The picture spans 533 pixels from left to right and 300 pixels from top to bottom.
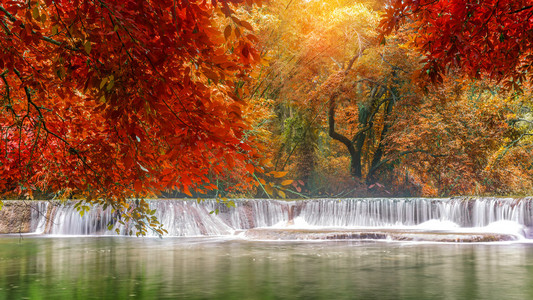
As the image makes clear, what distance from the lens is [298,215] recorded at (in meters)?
26.2

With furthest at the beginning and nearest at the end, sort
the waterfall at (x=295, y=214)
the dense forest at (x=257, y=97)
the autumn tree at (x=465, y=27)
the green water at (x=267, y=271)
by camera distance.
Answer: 1. the waterfall at (x=295, y=214)
2. the green water at (x=267, y=271)
3. the autumn tree at (x=465, y=27)
4. the dense forest at (x=257, y=97)

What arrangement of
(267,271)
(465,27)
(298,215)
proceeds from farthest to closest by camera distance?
(298,215) → (267,271) → (465,27)

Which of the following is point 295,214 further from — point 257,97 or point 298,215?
point 257,97

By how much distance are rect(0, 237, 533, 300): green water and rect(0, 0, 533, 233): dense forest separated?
1803mm

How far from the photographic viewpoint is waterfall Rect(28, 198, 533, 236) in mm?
23266

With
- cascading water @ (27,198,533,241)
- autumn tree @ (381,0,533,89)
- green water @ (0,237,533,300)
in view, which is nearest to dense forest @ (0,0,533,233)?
autumn tree @ (381,0,533,89)

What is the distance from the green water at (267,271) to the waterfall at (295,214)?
423 centimetres

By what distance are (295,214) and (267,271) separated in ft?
42.9

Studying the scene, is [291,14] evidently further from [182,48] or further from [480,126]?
[182,48]

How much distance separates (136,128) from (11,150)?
473cm

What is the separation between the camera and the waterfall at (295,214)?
2327 centimetres

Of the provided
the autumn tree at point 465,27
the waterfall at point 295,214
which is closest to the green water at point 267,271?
the waterfall at point 295,214

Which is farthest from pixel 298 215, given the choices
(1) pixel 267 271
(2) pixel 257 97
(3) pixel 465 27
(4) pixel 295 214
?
(3) pixel 465 27

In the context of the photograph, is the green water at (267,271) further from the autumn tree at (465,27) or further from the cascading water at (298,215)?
the autumn tree at (465,27)
